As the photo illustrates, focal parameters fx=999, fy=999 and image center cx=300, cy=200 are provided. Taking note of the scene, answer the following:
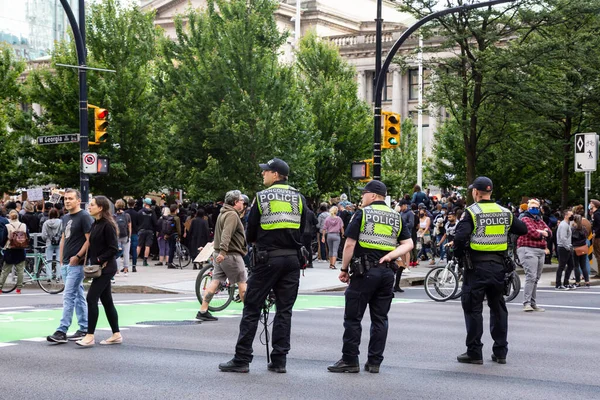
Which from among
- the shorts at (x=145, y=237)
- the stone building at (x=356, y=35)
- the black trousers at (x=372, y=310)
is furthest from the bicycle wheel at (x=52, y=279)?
the stone building at (x=356, y=35)

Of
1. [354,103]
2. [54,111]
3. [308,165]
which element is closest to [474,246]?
[308,165]

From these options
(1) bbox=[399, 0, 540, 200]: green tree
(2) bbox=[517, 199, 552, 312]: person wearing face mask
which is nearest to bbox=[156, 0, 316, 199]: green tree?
(1) bbox=[399, 0, 540, 200]: green tree

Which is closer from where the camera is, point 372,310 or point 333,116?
point 372,310

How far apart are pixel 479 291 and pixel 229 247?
5022 millimetres

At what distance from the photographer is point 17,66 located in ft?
158

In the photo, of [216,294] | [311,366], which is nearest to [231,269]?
[216,294]

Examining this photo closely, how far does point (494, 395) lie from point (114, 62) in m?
31.9

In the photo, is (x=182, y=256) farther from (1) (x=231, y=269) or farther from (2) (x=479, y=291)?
(2) (x=479, y=291)

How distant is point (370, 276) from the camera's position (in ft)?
30.6

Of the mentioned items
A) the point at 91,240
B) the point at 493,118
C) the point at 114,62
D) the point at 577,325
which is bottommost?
the point at 577,325

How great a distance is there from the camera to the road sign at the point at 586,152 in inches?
952

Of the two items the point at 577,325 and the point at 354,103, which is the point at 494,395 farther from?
the point at 354,103

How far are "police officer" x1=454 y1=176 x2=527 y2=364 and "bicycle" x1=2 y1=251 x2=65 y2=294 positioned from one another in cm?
1229

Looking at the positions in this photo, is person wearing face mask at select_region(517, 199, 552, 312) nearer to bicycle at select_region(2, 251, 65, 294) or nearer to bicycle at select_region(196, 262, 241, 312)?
bicycle at select_region(196, 262, 241, 312)
